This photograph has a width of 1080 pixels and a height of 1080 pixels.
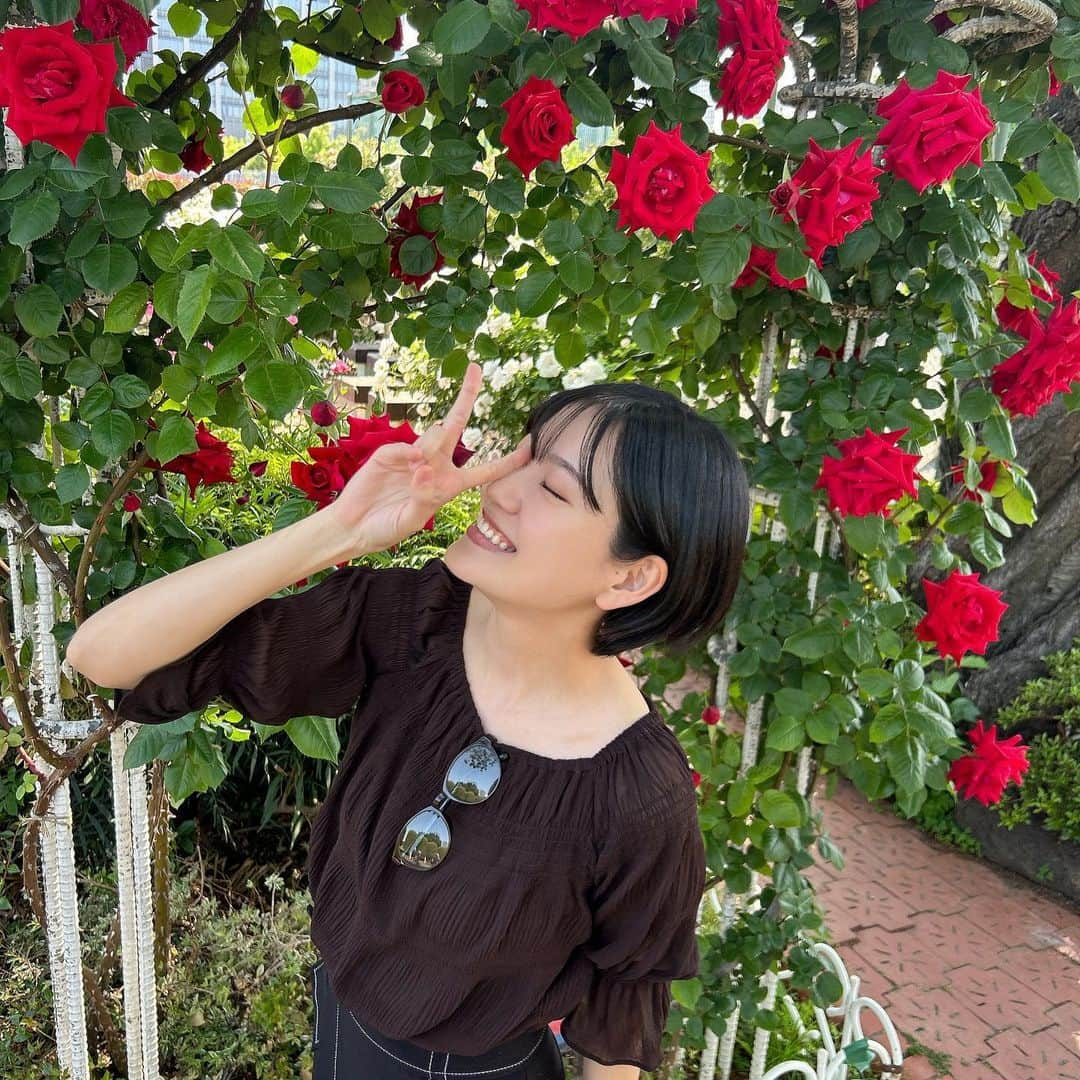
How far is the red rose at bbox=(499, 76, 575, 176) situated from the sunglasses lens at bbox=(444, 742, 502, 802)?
80 cm

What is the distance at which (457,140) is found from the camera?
51.4 inches

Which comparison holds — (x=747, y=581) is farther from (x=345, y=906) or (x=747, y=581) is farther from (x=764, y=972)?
(x=345, y=906)

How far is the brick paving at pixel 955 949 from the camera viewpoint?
2.89 meters

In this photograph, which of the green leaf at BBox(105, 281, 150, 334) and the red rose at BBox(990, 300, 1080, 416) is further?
the red rose at BBox(990, 300, 1080, 416)

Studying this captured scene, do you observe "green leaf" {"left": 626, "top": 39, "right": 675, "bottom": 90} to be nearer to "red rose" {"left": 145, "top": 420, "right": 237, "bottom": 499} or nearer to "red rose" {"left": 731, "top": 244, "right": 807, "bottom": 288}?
"red rose" {"left": 731, "top": 244, "right": 807, "bottom": 288}

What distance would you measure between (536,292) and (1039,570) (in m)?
3.52

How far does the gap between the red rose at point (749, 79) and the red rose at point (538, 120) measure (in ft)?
0.84

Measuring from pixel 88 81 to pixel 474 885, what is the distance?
982 mm


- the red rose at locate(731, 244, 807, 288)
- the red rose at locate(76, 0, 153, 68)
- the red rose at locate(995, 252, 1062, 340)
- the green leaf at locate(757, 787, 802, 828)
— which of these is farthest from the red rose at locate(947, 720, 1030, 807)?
the red rose at locate(76, 0, 153, 68)

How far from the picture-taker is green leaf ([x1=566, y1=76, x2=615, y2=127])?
1233mm

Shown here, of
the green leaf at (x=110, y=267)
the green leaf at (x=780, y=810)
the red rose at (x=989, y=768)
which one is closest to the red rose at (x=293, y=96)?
the green leaf at (x=110, y=267)

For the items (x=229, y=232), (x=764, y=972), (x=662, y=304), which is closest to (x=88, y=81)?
(x=229, y=232)

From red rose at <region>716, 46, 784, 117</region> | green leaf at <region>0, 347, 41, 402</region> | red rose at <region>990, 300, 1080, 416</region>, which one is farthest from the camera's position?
red rose at <region>990, 300, 1080, 416</region>

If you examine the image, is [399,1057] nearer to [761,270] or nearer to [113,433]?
[113,433]
